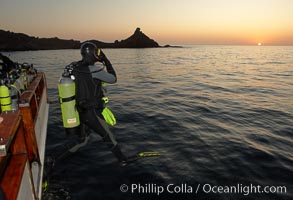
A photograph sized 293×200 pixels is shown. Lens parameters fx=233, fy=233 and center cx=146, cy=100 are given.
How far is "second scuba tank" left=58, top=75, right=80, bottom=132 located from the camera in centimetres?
521

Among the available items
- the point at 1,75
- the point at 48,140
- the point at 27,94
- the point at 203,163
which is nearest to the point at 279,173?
the point at 203,163

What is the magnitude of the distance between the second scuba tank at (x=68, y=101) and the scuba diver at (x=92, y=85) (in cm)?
11

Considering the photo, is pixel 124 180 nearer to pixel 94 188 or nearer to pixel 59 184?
pixel 94 188

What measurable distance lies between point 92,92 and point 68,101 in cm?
58

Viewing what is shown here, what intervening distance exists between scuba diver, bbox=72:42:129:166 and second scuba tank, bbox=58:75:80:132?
0.11 metres

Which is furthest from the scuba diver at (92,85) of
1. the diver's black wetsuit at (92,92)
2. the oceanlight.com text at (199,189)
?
the oceanlight.com text at (199,189)

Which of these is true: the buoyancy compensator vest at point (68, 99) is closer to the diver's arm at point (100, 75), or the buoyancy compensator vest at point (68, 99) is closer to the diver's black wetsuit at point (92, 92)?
the diver's black wetsuit at point (92, 92)

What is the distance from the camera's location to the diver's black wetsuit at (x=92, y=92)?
5.18 m

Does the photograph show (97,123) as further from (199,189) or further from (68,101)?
(199,189)

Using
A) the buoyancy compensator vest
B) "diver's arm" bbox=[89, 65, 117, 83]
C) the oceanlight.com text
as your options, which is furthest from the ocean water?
"diver's arm" bbox=[89, 65, 117, 83]

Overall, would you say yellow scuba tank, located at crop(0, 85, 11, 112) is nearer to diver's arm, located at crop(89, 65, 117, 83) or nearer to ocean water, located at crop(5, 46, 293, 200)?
ocean water, located at crop(5, 46, 293, 200)

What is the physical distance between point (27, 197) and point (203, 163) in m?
4.56

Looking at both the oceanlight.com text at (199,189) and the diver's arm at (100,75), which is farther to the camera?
the oceanlight.com text at (199,189)

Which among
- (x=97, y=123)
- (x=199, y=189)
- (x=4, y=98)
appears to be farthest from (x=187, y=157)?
(x=4, y=98)
